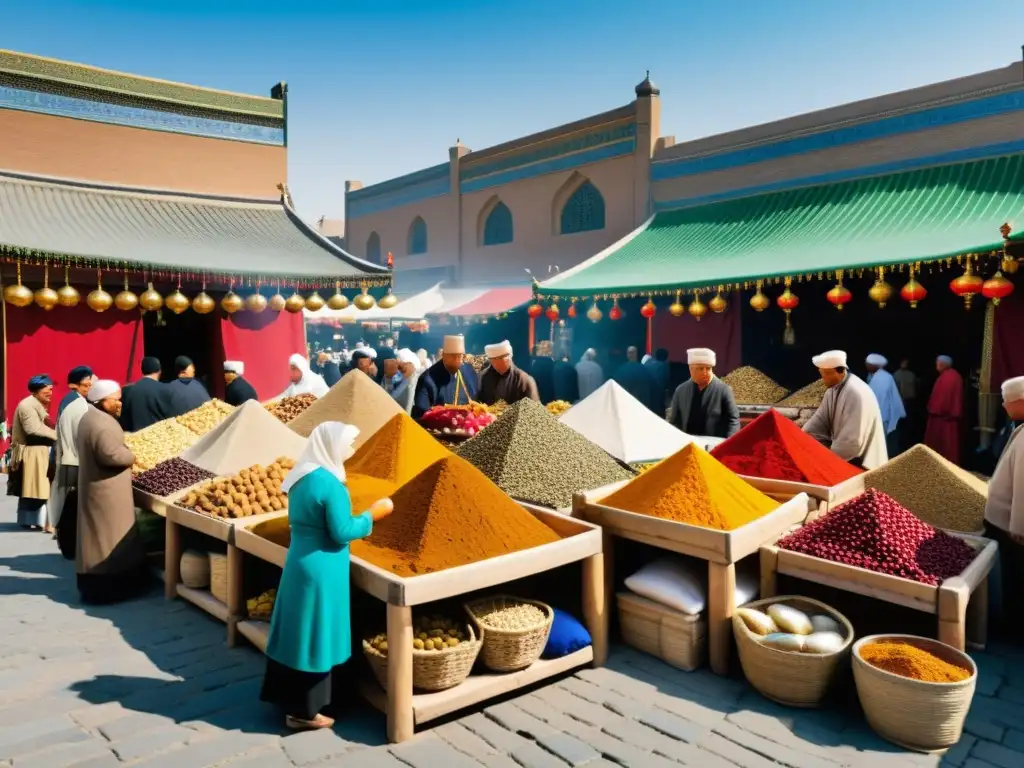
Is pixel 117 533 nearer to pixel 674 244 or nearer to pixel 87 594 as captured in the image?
pixel 87 594

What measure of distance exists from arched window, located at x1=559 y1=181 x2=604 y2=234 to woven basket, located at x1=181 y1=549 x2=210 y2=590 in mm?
14374

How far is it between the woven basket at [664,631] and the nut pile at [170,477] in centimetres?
305

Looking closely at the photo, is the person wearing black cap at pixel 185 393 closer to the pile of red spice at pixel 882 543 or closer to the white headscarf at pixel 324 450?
the white headscarf at pixel 324 450

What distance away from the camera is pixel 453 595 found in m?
3.46

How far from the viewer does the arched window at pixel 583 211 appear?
17922 mm

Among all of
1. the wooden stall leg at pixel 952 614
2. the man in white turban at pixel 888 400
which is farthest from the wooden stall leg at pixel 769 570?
the man in white turban at pixel 888 400

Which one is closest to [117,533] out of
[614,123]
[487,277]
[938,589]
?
[938,589]

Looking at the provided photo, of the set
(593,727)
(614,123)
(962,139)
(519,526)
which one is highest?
(614,123)

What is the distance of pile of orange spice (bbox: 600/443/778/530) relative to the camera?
3.98 m

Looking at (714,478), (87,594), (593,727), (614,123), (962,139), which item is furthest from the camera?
(614,123)

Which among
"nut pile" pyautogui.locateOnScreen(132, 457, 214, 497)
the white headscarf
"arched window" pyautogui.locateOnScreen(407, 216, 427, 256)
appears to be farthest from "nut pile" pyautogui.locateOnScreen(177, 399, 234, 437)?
"arched window" pyautogui.locateOnScreen(407, 216, 427, 256)

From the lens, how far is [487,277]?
69.3 ft

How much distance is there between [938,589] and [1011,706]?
1.98ft

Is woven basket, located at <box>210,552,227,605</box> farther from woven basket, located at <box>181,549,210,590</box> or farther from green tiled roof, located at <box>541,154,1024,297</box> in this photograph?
green tiled roof, located at <box>541,154,1024,297</box>
